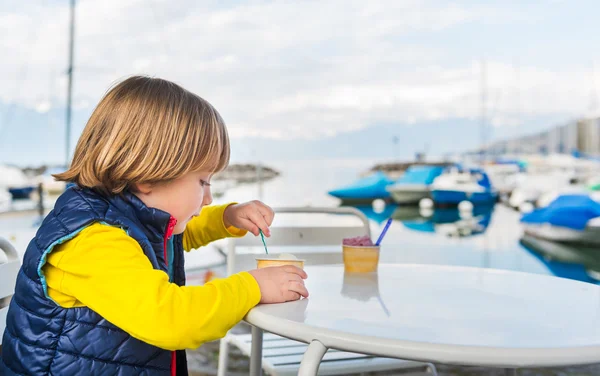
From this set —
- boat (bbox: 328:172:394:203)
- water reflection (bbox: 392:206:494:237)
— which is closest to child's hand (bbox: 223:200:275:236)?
water reflection (bbox: 392:206:494:237)

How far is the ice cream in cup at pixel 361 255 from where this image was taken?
94cm

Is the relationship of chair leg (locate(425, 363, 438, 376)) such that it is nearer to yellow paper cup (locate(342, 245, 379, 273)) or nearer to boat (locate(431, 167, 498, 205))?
yellow paper cup (locate(342, 245, 379, 273))

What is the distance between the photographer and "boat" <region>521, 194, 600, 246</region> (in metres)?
6.45

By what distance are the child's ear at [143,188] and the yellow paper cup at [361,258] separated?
1.23 ft

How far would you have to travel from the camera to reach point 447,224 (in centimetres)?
933

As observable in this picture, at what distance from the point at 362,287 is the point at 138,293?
38 centimetres

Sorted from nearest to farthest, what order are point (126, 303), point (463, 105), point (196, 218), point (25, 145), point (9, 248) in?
1. point (126, 303)
2. point (9, 248)
3. point (196, 218)
4. point (25, 145)
5. point (463, 105)

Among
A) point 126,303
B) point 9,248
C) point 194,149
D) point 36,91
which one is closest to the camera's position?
point 126,303

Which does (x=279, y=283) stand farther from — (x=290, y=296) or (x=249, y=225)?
(x=249, y=225)

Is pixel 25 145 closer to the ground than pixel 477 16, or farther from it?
closer to the ground

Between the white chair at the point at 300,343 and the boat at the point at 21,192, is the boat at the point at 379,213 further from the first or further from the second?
the boat at the point at 21,192

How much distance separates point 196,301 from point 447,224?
30.0 ft

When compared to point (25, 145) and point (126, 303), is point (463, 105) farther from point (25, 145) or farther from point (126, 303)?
point (126, 303)

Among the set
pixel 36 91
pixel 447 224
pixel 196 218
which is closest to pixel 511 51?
pixel 447 224
